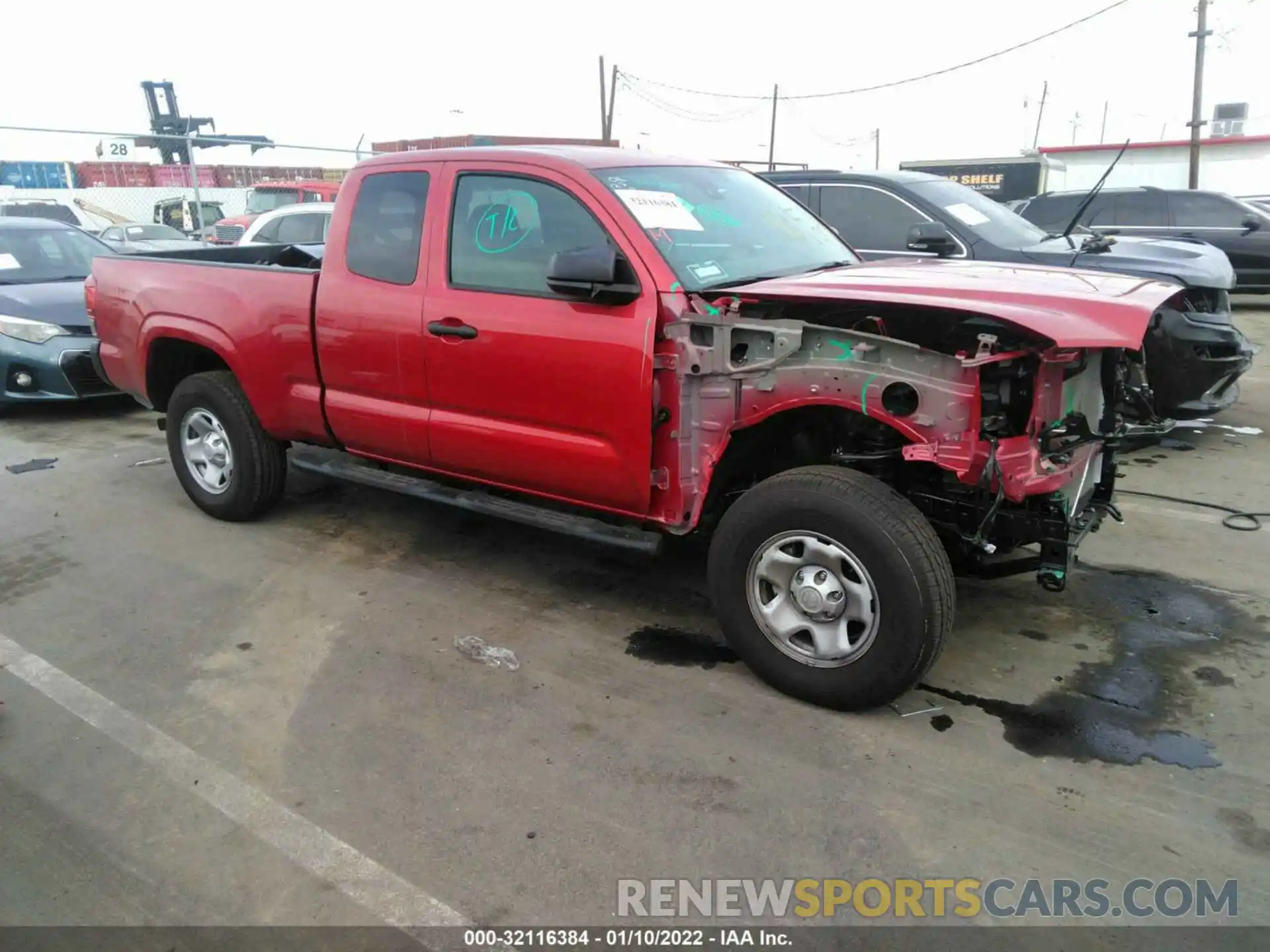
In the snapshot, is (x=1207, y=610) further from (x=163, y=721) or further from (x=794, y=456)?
(x=163, y=721)

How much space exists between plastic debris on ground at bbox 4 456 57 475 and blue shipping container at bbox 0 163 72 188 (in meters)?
27.2

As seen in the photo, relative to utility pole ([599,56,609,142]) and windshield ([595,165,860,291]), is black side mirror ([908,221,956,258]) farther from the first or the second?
utility pole ([599,56,609,142])

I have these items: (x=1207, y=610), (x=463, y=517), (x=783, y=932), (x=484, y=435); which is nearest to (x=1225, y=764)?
(x=1207, y=610)

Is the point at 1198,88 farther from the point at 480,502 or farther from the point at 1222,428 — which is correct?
the point at 480,502

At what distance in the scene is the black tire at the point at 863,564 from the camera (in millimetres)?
2961

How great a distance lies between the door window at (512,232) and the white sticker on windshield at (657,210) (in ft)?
0.52

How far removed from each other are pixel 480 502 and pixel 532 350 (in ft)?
2.87

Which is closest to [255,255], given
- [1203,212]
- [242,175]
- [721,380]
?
[721,380]

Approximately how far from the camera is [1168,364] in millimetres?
5977

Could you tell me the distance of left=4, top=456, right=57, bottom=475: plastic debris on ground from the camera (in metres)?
6.34

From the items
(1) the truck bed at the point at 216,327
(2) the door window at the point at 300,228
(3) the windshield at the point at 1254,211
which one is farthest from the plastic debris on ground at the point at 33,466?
(3) the windshield at the point at 1254,211

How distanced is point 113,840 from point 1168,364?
634 centimetres

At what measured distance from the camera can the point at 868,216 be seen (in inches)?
273

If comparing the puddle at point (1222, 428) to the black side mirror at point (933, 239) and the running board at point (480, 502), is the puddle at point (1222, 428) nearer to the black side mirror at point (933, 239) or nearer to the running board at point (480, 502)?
the black side mirror at point (933, 239)
